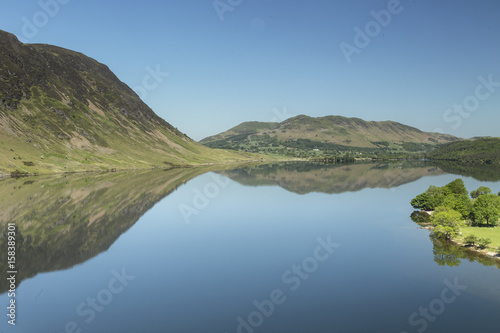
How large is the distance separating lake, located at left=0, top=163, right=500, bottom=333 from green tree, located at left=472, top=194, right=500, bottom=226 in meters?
11.4

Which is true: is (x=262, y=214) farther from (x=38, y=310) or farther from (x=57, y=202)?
(x=38, y=310)

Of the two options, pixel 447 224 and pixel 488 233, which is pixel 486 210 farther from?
pixel 447 224

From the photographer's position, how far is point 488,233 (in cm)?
6556

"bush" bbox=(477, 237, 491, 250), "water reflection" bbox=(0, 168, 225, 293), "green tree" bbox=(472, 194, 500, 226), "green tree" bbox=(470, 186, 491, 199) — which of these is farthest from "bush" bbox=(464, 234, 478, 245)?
"water reflection" bbox=(0, 168, 225, 293)

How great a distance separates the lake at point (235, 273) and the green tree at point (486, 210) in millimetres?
11381

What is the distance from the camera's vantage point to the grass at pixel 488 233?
58.8 m

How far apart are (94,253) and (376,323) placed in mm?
45607

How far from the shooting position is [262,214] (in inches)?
3723

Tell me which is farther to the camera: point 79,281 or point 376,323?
point 79,281

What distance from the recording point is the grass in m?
58.8

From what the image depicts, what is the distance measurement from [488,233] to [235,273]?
52.6 meters

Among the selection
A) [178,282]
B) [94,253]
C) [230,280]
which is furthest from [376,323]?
[94,253]

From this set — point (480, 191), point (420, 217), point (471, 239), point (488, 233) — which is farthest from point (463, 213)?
point (480, 191)

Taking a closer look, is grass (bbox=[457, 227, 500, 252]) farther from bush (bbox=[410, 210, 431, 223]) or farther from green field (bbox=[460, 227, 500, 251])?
bush (bbox=[410, 210, 431, 223])
